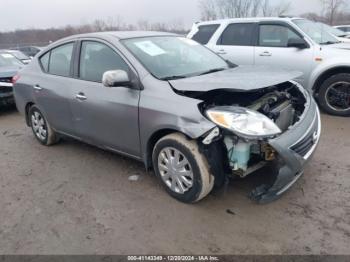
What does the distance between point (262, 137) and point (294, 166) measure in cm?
43

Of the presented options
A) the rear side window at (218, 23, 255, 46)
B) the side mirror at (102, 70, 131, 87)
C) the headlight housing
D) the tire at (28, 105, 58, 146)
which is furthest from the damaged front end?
the rear side window at (218, 23, 255, 46)

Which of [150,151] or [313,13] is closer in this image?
[150,151]

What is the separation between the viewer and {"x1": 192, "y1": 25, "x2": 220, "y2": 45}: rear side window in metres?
7.62

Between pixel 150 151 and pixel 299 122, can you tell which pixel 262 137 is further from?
pixel 150 151

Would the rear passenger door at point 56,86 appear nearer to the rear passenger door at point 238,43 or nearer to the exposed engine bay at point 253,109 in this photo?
the exposed engine bay at point 253,109

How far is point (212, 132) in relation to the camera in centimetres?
301

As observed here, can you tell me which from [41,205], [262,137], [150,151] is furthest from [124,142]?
[262,137]

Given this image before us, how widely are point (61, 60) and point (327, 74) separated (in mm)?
4498

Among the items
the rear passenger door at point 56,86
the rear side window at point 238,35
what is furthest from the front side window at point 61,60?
the rear side window at point 238,35

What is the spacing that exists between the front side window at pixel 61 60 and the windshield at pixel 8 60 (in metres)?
4.50

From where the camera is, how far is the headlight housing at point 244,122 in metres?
2.94

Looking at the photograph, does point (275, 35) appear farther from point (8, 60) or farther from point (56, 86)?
point (8, 60)

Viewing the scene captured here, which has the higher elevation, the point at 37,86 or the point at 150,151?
the point at 37,86

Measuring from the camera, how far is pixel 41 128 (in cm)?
530
